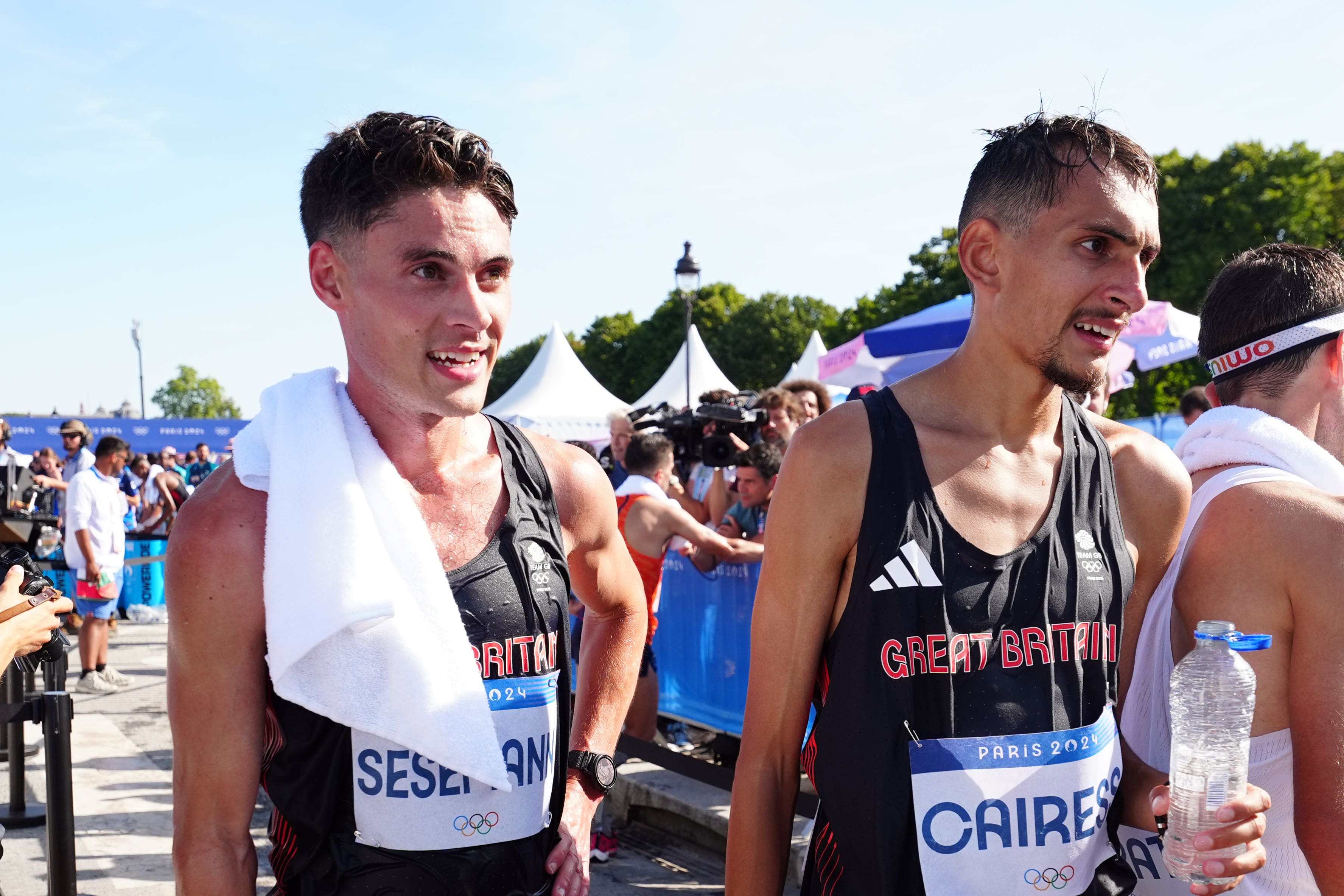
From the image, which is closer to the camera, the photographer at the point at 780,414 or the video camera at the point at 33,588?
the video camera at the point at 33,588

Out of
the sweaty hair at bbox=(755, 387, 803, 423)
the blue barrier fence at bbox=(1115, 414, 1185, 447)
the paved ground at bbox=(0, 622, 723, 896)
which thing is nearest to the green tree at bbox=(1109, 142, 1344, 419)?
the blue barrier fence at bbox=(1115, 414, 1185, 447)

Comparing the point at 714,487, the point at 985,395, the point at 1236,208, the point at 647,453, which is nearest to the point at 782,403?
the point at 714,487

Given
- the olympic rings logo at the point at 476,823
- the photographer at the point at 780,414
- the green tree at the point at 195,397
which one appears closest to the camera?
the olympic rings logo at the point at 476,823

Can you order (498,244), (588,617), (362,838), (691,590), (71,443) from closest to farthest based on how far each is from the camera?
1. (362,838)
2. (498,244)
3. (588,617)
4. (691,590)
5. (71,443)

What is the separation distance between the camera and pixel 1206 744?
1865mm

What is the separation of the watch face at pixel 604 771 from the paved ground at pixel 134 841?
239cm

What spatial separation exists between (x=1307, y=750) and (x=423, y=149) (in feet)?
6.72

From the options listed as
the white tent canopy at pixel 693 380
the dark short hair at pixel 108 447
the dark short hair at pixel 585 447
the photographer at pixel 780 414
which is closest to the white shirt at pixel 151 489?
the dark short hair at pixel 108 447

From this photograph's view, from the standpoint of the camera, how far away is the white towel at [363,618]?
1.79m

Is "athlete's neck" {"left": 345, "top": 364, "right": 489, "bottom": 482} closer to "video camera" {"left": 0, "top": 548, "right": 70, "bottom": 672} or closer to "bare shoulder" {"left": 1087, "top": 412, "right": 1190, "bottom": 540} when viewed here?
"bare shoulder" {"left": 1087, "top": 412, "right": 1190, "bottom": 540}

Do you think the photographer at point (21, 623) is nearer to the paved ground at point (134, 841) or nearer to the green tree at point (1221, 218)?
Answer: the paved ground at point (134, 841)

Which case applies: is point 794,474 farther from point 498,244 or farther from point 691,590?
point 691,590

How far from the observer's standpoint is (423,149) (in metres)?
1.98

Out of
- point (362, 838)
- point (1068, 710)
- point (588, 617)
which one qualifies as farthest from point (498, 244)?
point (1068, 710)
